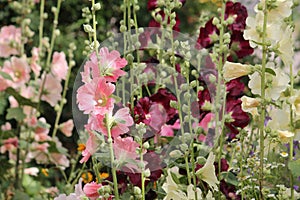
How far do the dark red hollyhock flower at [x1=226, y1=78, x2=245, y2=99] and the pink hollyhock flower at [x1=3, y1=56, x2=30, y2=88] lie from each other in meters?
0.67

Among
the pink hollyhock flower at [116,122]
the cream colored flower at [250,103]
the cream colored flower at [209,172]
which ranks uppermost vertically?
the cream colored flower at [250,103]

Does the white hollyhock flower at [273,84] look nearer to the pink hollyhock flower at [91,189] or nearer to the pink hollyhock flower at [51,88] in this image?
the pink hollyhock flower at [91,189]

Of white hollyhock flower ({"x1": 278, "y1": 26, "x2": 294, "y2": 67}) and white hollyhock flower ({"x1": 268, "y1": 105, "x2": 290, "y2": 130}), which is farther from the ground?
white hollyhock flower ({"x1": 278, "y1": 26, "x2": 294, "y2": 67})

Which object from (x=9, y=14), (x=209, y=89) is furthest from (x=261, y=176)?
(x=9, y=14)

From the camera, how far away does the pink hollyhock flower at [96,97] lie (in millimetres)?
949

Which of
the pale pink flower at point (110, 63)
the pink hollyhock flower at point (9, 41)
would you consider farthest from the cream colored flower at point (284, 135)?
the pink hollyhock flower at point (9, 41)

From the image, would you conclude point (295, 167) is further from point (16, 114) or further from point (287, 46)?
point (16, 114)

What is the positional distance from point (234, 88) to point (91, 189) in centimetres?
42

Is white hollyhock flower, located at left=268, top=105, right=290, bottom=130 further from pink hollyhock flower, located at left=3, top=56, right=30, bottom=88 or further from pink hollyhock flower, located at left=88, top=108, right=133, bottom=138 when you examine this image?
pink hollyhock flower, located at left=3, top=56, right=30, bottom=88

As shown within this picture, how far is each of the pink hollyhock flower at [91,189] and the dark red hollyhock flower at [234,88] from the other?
0.39 metres

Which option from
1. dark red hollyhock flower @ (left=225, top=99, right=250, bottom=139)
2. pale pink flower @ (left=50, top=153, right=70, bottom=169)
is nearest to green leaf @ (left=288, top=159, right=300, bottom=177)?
dark red hollyhock flower @ (left=225, top=99, right=250, bottom=139)

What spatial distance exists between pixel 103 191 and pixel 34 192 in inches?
52.9

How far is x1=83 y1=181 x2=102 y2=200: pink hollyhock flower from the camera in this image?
1004mm

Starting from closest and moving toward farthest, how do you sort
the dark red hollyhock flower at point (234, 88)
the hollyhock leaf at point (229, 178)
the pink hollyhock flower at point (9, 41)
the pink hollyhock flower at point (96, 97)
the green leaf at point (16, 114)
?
the pink hollyhock flower at point (96, 97)
the hollyhock leaf at point (229, 178)
the dark red hollyhock flower at point (234, 88)
the green leaf at point (16, 114)
the pink hollyhock flower at point (9, 41)
